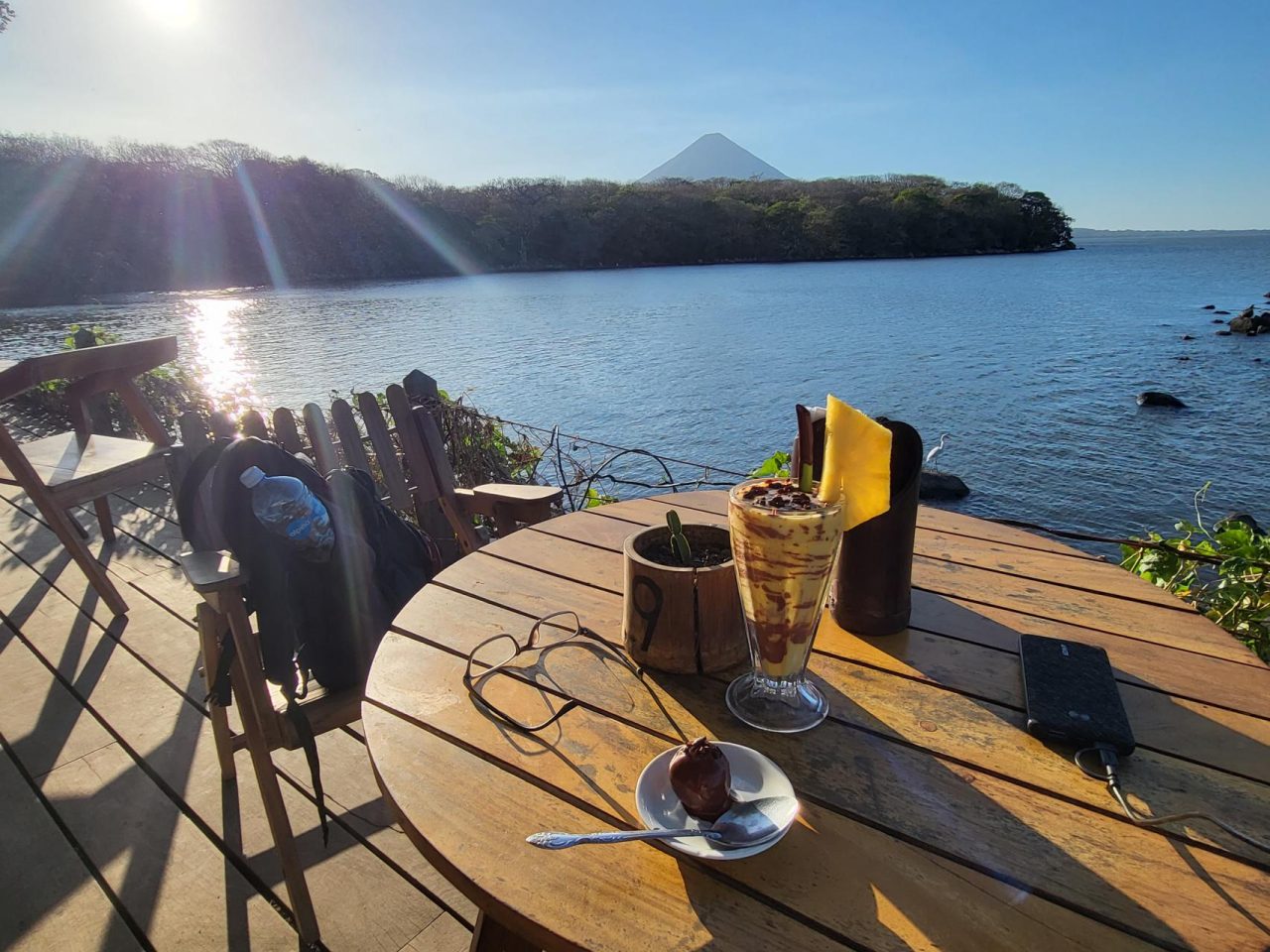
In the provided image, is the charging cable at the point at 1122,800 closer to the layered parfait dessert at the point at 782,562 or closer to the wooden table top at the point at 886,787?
the wooden table top at the point at 886,787

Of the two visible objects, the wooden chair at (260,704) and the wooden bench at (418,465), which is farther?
the wooden bench at (418,465)

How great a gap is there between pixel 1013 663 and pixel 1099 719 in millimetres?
161

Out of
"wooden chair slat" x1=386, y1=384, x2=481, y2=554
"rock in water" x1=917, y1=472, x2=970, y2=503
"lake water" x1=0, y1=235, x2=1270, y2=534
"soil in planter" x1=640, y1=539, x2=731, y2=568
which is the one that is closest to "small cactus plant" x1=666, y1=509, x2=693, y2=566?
"soil in planter" x1=640, y1=539, x2=731, y2=568

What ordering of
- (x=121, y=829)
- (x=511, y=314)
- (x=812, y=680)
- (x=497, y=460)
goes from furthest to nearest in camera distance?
1. (x=511, y=314)
2. (x=497, y=460)
3. (x=121, y=829)
4. (x=812, y=680)

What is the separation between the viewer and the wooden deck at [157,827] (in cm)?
133

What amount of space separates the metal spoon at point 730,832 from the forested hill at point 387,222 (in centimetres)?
2890

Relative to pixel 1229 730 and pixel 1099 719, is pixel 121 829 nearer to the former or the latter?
pixel 1099 719

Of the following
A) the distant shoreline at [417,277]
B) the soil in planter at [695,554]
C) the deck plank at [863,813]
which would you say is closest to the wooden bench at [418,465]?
the soil in planter at [695,554]

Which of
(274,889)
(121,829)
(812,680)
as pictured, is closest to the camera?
(812,680)

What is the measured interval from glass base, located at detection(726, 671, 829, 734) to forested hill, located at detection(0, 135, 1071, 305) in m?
28.9

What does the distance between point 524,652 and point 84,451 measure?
284cm

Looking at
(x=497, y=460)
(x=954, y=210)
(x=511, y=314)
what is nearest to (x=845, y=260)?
(x=954, y=210)

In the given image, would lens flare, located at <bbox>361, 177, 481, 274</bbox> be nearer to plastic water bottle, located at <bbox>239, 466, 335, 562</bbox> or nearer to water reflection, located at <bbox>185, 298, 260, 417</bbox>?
water reflection, located at <bbox>185, 298, 260, 417</bbox>

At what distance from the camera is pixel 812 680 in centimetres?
89
